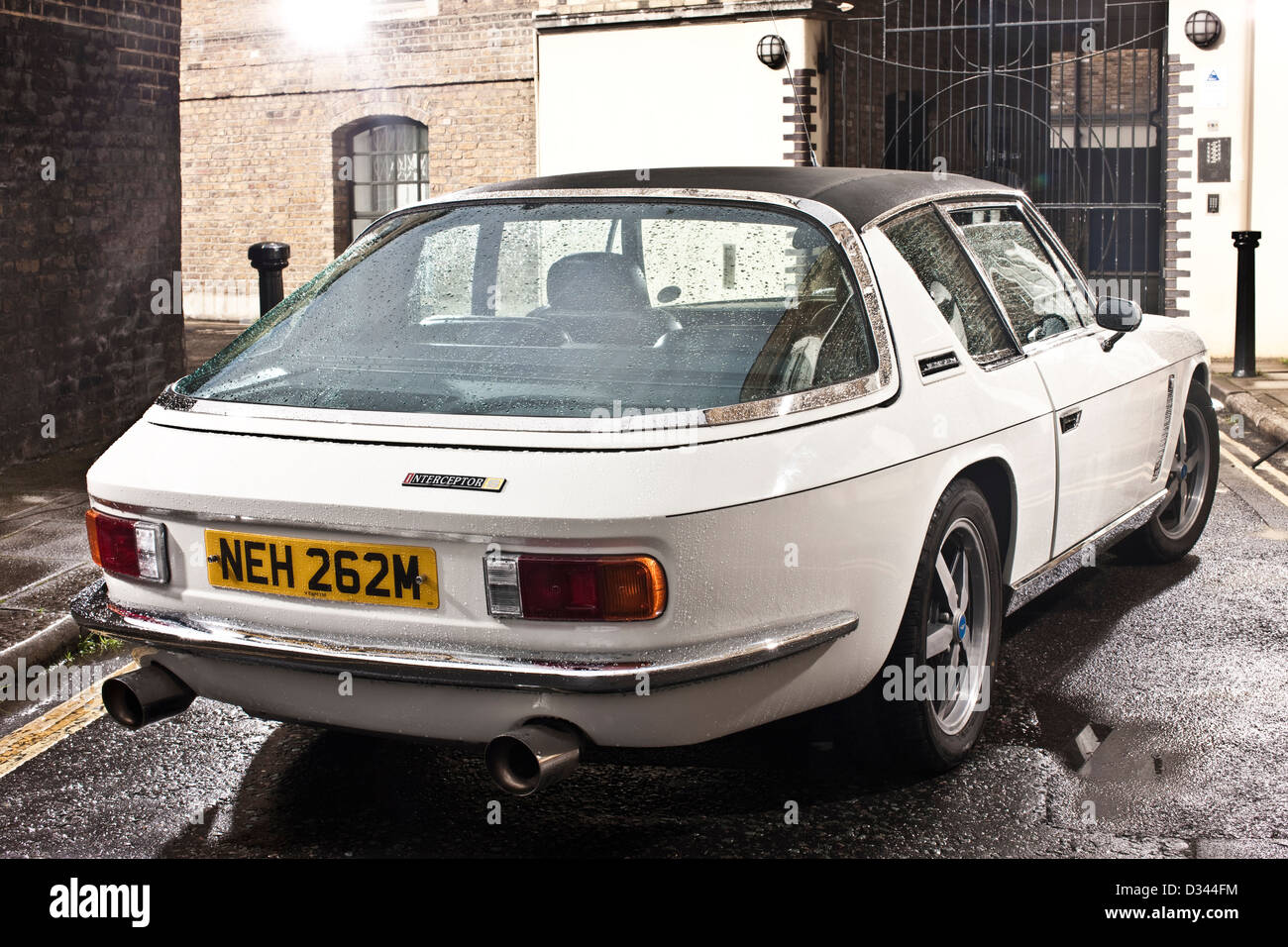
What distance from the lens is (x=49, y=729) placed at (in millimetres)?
4609

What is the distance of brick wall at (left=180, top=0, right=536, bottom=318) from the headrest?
15627mm

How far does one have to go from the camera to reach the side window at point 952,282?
419cm

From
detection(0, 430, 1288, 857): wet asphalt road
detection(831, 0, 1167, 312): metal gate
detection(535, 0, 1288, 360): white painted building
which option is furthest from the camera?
detection(831, 0, 1167, 312): metal gate

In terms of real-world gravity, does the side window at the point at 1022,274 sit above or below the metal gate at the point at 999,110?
below

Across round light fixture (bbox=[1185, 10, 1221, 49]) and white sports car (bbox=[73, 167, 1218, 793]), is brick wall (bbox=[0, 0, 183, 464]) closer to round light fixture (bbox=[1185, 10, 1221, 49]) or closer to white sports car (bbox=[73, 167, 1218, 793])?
white sports car (bbox=[73, 167, 1218, 793])

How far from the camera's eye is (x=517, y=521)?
3.10m

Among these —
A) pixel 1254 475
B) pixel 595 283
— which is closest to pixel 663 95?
pixel 1254 475

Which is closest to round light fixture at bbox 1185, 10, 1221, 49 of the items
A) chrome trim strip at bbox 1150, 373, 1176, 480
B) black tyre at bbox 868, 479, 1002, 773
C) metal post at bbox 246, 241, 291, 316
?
metal post at bbox 246, 241, 291, 316

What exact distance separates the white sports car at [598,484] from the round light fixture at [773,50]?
41.1 ft

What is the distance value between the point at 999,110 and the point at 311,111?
963 cm

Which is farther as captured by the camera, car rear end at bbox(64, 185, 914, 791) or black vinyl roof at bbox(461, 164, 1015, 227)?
black vinyl roof at bbox(461, 164, 1015, 227)

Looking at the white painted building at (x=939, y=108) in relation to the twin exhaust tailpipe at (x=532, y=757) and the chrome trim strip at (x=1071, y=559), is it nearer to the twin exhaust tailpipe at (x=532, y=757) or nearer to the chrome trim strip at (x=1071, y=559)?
the chrome trim strip at (x=1071, y=559)

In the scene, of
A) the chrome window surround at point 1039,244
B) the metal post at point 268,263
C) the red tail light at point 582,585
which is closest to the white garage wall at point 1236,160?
the metal post at point 268,263

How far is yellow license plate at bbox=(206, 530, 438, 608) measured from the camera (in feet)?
10.6
